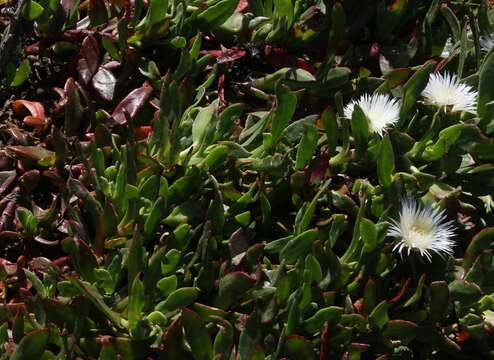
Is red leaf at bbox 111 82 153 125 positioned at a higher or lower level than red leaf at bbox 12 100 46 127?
higher

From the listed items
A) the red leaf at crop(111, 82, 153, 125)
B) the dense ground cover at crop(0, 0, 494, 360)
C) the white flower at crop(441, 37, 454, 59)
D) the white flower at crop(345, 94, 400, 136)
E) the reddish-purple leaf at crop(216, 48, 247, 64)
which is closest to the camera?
the dense ground cover at crop(0, 0, 494, 360)

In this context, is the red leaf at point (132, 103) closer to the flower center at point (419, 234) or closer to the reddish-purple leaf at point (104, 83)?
the reddish-purple leaf at point (104, 83)

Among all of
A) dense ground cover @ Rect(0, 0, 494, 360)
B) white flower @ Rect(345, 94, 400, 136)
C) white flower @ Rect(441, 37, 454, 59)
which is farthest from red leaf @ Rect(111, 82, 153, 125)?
white flower @ Rect(441, 37, 454, 59)

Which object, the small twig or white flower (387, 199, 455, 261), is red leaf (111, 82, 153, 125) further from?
white flower (387, 199, 455, 261)

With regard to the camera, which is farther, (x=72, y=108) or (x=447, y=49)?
(x=447, y=49)

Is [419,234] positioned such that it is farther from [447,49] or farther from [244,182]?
[447,49]

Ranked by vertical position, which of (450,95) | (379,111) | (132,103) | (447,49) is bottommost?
(132,103)

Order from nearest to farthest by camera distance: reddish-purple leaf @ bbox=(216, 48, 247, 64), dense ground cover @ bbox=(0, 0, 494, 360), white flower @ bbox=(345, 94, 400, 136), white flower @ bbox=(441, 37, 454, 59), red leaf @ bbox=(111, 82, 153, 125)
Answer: dense ground cover @ bbox=(0, 0, 494, 360)
white flower @ bbox=(345, 94, 400, 136)
red leaf @ bbox=(111, 82, 153, 125)
reddish-purple leaf @ bbox=(216, 48, 247, 64)
white flower @ bbox=(441, 37, 454, 59)

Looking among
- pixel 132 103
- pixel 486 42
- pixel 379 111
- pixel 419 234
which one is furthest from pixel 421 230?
pixel 132 103
